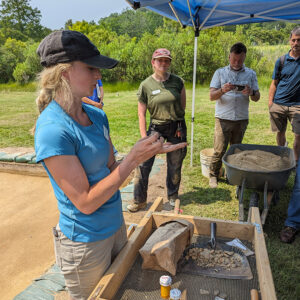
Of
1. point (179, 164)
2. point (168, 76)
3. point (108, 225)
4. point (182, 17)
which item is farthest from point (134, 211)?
point (182, 17)

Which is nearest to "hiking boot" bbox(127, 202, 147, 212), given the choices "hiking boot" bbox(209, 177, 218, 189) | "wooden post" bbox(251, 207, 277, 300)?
"hiking boot" bbox(209, 177, 218, 189)

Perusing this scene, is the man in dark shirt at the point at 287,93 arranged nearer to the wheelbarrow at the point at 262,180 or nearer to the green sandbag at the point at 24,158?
the wheelbarrow at the point at 262,180

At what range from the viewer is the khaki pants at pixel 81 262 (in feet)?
4.58

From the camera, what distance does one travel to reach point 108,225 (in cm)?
146

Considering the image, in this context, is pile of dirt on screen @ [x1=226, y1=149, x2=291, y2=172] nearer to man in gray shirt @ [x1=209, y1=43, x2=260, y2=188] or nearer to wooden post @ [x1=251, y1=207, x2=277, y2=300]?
man in gray shirt @ [x1=209, y1=43, x2=260, y2=188]

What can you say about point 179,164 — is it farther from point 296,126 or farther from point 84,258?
point 84,258

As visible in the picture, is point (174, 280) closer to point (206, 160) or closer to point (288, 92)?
point (206, 160)

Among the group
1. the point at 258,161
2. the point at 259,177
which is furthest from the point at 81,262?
the point at 258,161

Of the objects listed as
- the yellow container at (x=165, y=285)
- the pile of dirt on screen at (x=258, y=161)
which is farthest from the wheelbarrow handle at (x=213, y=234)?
the pile of dirt on screen at (x=258, y=161)

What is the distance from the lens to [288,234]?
9.95 ft

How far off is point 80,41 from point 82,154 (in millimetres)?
505

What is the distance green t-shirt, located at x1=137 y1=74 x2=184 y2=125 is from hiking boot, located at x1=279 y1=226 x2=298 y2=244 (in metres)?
1.78

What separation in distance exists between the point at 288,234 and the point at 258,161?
86 cm

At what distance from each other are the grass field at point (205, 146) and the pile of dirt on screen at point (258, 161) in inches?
27.6
